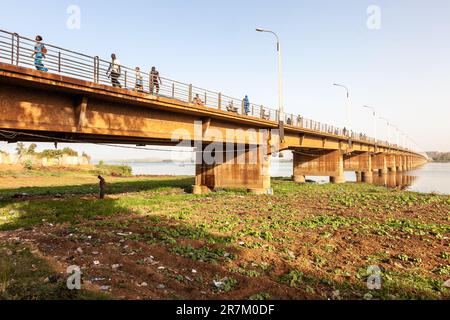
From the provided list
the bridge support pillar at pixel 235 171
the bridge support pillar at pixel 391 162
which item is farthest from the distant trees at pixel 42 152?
the bridge support pillar at pixel 391 162

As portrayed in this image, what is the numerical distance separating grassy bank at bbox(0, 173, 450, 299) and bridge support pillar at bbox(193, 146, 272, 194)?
413 inches

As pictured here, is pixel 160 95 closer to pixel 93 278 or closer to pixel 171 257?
pixel 171 257

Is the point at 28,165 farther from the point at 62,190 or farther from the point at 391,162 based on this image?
the point at 391,162

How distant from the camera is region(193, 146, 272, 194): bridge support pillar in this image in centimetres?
2666

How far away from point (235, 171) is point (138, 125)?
13431 mm

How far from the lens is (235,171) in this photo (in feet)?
91.2

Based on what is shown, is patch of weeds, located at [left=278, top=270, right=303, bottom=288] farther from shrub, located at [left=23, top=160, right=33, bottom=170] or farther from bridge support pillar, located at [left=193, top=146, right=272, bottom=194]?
shrub, located at [left=23, top=160, right=33, bottom=170]

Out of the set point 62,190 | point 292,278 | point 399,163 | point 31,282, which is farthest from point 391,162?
point 31,282

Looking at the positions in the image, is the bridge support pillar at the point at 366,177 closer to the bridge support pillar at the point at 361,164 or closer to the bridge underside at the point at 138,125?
the bridge support pillar at the point at 361,164

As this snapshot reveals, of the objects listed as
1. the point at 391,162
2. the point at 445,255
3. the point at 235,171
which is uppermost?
the point at 391,162

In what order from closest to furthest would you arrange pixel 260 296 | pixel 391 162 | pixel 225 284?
pixel 260 296, pixel 225 284, pixel 391 162

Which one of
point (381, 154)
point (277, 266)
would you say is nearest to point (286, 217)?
point (277, 266)

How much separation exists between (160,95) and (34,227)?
8981 millimetres
